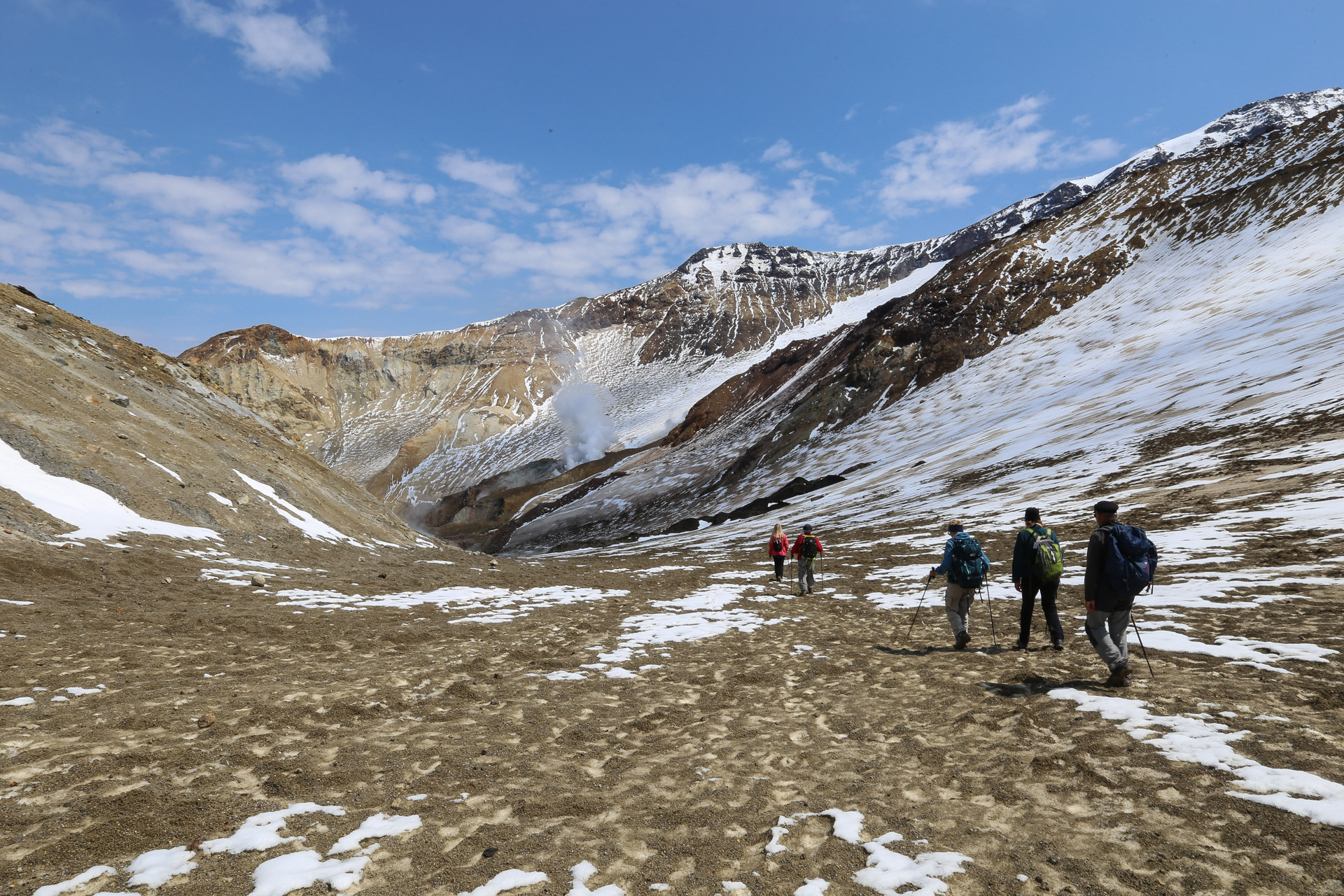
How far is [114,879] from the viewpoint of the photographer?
14.5 ft

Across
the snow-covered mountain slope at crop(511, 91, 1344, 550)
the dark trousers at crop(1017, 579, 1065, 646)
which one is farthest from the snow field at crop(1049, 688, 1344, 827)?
the snow-covered mountain slope at crop(511, 91, 1344, 550)

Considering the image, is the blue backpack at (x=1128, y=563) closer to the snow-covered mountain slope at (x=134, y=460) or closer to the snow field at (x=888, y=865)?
the snow field at (x=888, y=865)

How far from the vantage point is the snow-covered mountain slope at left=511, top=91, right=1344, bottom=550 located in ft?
117

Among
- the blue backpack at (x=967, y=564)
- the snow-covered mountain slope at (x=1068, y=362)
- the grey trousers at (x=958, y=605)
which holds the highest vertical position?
the snow-covered mountain slope at (x=1068, y=362)

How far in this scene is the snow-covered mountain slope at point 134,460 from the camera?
699 inches

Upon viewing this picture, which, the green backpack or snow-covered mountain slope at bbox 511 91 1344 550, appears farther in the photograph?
snow-covered mountain slope at bbox 511 91 1344 550

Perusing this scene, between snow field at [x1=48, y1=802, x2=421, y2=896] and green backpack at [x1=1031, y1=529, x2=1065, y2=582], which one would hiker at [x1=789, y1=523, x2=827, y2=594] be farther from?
snow field at [x1=48, y1=802, x2=421, y2=896]

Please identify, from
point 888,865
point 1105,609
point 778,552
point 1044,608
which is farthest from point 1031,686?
point 778,552

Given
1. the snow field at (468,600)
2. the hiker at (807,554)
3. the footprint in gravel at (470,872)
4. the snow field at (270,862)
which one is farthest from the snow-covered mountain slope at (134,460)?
the hiker at (807,554)

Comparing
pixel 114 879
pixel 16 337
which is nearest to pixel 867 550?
pixel 114 879

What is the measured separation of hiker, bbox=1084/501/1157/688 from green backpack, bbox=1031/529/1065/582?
1.97m

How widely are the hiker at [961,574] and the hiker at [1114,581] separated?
251 cm

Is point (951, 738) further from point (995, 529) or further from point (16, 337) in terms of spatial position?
point (16, 337)

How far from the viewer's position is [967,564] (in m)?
11.3
